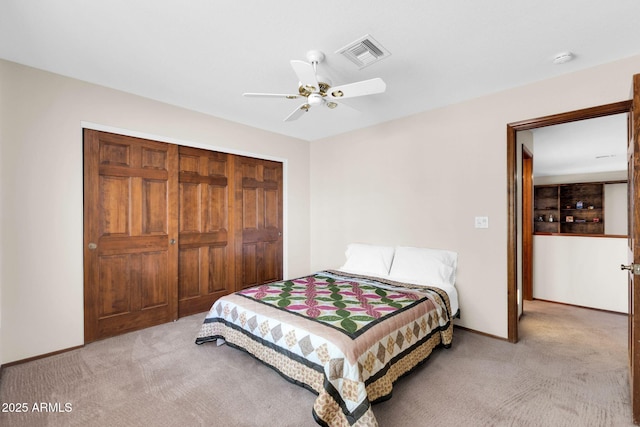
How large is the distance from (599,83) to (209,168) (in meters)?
3.91

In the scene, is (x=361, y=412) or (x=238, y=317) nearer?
(x=361, y=412)

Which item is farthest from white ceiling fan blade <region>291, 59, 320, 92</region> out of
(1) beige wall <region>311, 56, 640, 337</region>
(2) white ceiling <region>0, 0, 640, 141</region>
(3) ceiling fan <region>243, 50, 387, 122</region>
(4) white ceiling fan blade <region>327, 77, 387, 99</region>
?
(1) beige wall <region>311, 56, 640, 337</region>

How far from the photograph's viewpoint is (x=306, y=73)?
6.40 ft

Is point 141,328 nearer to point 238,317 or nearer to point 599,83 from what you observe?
point 238,317

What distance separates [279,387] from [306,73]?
7.18 ft

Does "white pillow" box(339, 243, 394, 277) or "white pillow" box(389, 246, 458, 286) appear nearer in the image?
"white pillow" box(389, 246, 458, 286)

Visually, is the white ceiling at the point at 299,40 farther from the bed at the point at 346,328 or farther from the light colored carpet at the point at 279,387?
the light colored carpet at the point at 279,387

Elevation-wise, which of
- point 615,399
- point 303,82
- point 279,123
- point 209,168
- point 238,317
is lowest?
point 615,399

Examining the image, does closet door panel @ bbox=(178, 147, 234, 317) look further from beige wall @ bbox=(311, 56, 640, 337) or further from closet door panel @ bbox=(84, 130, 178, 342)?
beige wall @ bbox=(311, 56, 640, 337)

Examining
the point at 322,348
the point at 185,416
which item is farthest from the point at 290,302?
the point at 185,416

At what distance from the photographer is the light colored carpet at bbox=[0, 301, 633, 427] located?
5.74 ft

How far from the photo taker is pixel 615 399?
6.25 feet

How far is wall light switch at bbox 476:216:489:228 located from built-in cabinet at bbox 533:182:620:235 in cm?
541

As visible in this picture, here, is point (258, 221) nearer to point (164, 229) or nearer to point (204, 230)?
point (204, 230)
